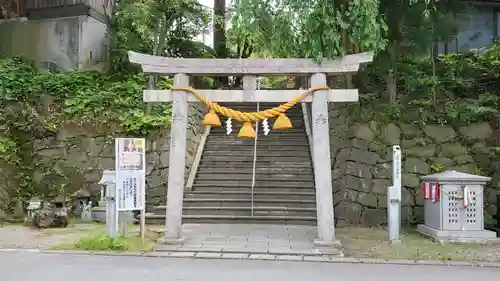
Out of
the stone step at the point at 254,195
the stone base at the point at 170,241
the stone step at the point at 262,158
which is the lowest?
the stone base at the point at 170,241

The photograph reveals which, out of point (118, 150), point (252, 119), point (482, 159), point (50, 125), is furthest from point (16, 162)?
point (482, 159)

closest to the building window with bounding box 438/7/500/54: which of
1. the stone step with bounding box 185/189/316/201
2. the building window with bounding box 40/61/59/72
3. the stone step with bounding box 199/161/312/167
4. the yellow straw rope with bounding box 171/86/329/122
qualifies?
the stone step with bounding box 199/161/312/167

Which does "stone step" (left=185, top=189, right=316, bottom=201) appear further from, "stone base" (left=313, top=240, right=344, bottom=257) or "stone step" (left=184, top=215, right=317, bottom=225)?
"stone base" (left=313, top=240, right=344, bottom=257)

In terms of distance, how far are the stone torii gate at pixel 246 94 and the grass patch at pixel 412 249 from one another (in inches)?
49.4

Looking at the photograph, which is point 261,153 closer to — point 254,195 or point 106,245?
point 254,195

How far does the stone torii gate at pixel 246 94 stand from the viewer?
9.71 metres

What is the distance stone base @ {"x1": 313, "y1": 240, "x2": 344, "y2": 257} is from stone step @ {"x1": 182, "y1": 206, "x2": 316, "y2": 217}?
327 cm

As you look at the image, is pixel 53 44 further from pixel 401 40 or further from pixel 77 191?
pixel 401 40

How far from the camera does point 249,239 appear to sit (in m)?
10.1

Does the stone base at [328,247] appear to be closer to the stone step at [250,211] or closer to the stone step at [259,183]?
the stone step at [250,211]

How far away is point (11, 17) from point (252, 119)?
1225 centimetres

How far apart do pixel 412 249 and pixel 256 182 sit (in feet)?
18.6

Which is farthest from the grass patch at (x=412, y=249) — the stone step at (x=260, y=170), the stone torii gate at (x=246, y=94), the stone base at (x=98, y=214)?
the stone base at (x=98, y=214)

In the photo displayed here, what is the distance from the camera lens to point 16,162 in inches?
550
